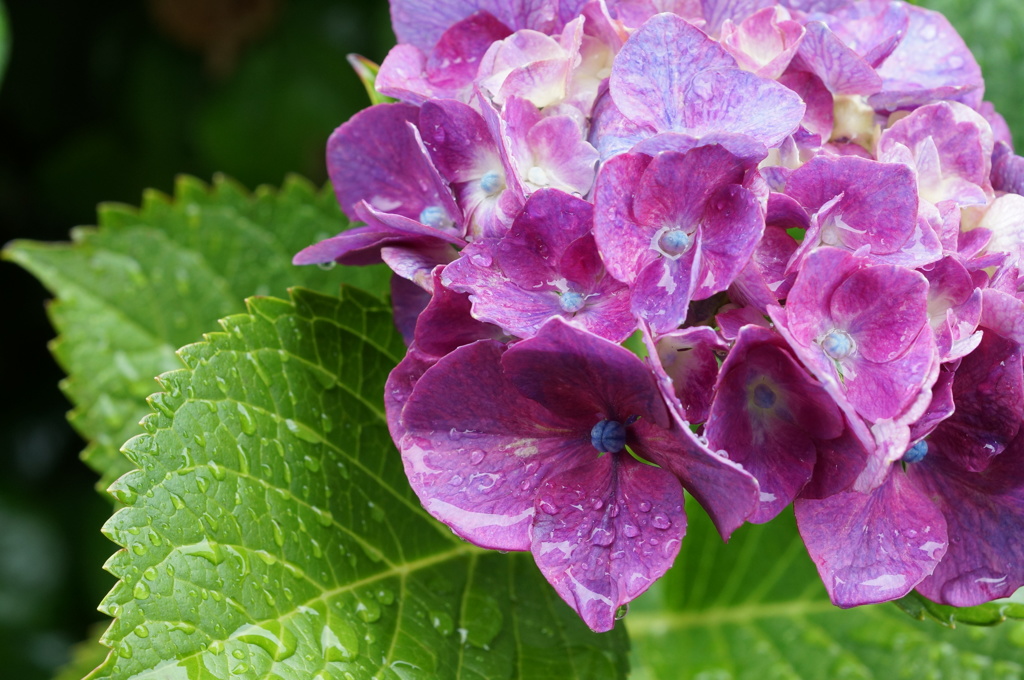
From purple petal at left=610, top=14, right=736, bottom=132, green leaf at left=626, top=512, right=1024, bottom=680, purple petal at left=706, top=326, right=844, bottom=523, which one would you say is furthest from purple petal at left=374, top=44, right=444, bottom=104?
green leaf at left=626, top=512, right=1024, bottom=680

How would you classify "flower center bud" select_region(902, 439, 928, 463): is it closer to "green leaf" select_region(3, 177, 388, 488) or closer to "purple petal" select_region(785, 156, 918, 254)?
"purple petal" select_region(785, 156, 918, 254)

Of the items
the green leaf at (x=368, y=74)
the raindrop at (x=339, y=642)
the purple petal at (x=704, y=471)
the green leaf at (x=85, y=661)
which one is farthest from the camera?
the green leaf at (x=85, y=661)

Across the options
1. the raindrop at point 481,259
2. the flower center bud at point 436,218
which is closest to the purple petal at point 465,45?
the flower center bud at point 436,218

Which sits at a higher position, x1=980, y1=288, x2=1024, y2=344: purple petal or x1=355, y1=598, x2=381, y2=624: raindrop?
x1=980, y1=288, x2=1024, y2=344: purple petal

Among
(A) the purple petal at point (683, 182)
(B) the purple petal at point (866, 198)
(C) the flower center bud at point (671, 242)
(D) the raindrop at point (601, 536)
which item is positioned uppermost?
(A) the purple petal at point (683, 182)

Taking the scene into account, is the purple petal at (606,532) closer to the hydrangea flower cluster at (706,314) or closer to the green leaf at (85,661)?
the hydrangea flower cluster at (706,314)

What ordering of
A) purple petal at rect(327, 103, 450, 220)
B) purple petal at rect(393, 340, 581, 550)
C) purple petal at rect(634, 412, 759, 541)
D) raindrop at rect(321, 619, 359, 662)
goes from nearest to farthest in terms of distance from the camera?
purple petal at rect(634, 412, 759, 541)
purple petal at rect(393, 340, 581, 550)
raindrop at rect(321, 619, 359, 662)
purple petal at rect(327, 103, 450, 220)

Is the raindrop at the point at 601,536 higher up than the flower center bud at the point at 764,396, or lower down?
lower down

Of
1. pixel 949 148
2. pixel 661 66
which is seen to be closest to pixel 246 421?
pixel 661 66
